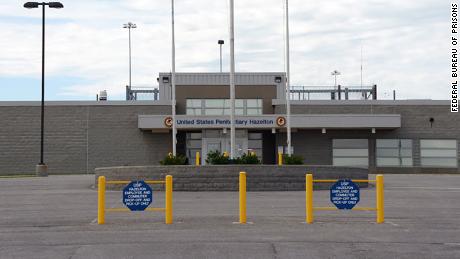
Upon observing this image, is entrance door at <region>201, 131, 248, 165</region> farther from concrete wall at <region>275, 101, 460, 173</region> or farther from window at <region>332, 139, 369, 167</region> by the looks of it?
window at <region>332, 139, 369, 167</region>

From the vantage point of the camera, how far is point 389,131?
151 feet

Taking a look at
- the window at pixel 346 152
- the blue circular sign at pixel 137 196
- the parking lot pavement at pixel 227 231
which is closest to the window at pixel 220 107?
the window at pixel 346 152

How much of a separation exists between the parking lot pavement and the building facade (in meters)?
22.5

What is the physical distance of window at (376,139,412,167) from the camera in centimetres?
4588

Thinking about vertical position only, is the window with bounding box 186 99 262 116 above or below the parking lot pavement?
above

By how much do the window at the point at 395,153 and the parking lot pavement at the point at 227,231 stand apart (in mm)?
24517

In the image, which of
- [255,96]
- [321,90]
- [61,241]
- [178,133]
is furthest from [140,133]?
[61,241]

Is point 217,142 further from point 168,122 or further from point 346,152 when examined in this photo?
point 346,152

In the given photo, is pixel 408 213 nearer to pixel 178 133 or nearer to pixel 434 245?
pixel 434 245

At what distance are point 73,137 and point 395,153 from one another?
20.5 metres

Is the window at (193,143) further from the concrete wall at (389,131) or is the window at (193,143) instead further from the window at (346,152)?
the window at (346,152)

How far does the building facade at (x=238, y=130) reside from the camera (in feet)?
145

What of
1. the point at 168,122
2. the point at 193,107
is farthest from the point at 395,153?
the point at 168,122

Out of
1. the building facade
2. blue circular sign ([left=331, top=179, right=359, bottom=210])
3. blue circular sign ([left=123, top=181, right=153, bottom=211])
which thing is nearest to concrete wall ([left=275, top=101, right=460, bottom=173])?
the building facade
